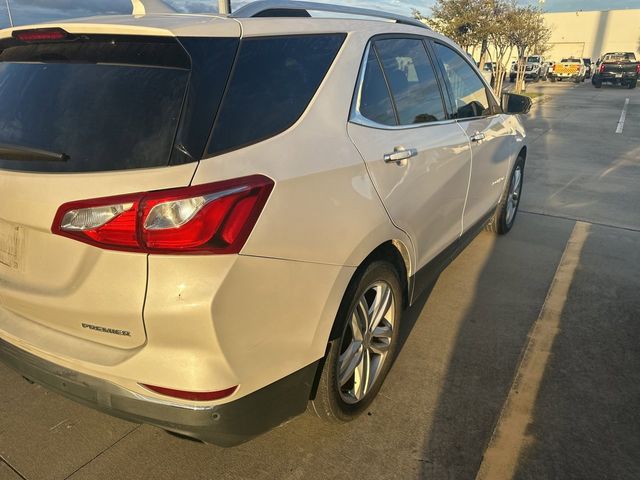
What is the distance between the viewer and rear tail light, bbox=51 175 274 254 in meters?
1.50

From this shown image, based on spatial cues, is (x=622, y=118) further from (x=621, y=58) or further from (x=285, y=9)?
(x=621, y=58)

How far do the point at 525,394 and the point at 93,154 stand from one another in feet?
7.67

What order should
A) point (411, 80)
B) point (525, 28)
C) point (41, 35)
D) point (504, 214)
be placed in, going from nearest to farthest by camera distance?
point (41, 35) → point (411, 80) → point (504, 214) → point (525, 28)

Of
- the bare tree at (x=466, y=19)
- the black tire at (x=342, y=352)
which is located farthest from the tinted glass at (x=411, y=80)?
the bare tree at (x=466, y=19)

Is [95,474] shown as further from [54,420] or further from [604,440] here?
[604,440]

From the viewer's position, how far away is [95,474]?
82.9 inches

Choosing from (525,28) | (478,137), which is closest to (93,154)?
(478,137)

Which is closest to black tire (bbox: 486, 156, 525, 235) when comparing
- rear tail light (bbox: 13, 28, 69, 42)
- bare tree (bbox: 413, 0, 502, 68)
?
→ rear tail light (bbox: 13, 28, 69, 42)

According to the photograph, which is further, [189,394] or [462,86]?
Result: [462,86]

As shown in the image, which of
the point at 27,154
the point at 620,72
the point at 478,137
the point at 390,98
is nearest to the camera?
the point at 27,154

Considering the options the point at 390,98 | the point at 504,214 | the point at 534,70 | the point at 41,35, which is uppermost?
the point at 41,35

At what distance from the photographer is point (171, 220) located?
4.94ft

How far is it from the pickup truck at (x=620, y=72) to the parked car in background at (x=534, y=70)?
5638mm

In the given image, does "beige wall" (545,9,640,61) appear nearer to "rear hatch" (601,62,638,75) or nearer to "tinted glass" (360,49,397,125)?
"rear hatch" (601,62,638,75)
